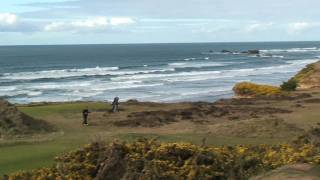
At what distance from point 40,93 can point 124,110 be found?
1114 inches

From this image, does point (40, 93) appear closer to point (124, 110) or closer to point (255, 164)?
point (124, 110)

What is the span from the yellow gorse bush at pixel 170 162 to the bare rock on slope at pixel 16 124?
14.3 m

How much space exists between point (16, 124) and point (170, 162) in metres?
16.9

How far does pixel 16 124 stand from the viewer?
26047 mm

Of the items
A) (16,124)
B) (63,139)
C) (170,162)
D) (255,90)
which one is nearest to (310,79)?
(255,90)

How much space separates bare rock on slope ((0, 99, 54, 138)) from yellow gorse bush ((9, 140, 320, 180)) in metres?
14.3

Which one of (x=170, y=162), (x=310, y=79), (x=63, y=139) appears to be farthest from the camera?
(x=310, y=79)

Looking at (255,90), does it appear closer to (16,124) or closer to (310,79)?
(310,79)

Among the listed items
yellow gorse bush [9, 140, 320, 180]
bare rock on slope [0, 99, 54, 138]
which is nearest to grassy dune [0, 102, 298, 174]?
bare rock on slope [0, 99, 54, 138]

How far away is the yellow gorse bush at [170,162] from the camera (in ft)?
32.6

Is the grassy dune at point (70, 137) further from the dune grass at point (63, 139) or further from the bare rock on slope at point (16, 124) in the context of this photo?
the bare rock on slope at point (16, 124)

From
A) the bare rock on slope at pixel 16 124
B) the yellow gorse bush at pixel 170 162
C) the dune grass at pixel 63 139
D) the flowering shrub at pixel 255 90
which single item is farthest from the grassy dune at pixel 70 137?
the flowering shrub at pixel 255 90

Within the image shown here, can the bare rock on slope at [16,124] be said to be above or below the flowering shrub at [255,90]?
above

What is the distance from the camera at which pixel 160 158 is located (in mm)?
10641
